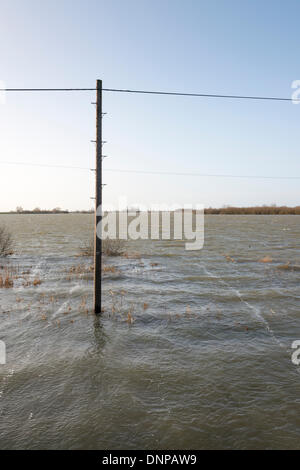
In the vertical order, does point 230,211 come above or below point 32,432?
above

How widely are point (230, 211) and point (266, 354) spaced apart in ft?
429

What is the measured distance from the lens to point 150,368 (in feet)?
26.3

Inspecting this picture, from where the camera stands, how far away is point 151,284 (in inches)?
695

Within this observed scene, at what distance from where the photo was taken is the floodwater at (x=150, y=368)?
563 cm

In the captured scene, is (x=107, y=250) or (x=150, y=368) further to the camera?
(x=107, y=250)

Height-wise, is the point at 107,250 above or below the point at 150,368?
above

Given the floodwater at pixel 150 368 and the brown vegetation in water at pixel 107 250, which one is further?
the brown vegetation in water at pixel 107 250

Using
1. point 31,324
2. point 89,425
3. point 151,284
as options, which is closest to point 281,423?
point 89,425

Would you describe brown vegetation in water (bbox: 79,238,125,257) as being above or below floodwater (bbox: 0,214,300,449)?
above

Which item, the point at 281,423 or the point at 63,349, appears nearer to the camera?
the point at 281,423

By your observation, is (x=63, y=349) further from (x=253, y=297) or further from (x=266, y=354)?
(x=253, y=297)

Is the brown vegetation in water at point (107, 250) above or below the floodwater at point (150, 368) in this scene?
above

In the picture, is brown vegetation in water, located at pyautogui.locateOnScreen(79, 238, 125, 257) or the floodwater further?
brown vegetation in water, located at pyautogui.locateOnScreen(79, 238, 125, 257)

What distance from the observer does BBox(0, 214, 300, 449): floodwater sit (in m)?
5.63
